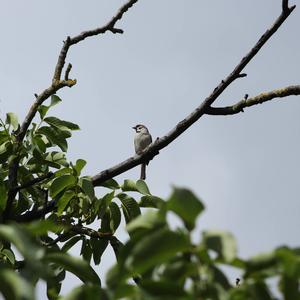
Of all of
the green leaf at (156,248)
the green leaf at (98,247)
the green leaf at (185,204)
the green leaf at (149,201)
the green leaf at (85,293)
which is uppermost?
the green leaf at (185,204)

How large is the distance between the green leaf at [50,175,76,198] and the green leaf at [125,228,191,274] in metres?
2.60

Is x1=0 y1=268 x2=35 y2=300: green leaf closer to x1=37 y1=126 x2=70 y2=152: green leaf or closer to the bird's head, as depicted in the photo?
x1=37 y1=126 x2=70 y2=152: green leaf

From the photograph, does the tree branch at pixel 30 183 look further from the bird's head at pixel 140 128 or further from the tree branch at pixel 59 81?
the bird's head at pixel 140 128

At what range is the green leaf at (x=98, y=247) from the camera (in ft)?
14.0

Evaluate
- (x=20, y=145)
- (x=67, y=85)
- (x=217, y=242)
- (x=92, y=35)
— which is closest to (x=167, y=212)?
(x=217, y=242)

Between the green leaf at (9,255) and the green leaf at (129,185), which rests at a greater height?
the green leaf at (129,185)

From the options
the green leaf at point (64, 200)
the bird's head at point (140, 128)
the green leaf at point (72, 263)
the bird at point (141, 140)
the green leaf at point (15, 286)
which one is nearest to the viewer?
the green leaf at point (15, 286)

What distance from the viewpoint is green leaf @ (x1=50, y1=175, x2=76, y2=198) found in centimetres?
408

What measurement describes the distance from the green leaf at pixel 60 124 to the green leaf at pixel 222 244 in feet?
→ 10.8

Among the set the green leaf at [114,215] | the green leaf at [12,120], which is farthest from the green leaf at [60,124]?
the green leaf at [114,215]

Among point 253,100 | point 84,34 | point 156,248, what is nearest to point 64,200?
point 253,100

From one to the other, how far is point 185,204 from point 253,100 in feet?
8.95

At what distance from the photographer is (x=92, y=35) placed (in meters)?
5.26

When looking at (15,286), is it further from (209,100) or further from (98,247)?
(98,247)
